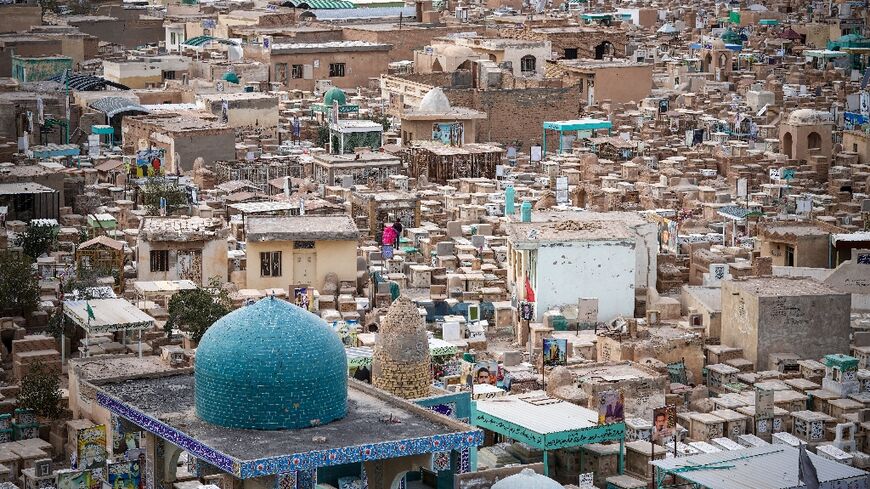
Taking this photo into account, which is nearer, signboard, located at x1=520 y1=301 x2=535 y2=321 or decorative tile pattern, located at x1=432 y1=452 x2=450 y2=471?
decorative tile pattern, located at x1=432 y1=452 x2=450 y2=471

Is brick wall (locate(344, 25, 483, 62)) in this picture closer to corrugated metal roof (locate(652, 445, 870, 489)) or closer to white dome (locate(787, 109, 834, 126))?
white dome (locate(787, 109, 834, 126))

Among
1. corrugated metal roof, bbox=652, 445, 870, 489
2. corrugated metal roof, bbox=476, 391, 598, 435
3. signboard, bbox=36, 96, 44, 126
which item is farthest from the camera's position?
signboard, bbox=36, 96, 44, 126

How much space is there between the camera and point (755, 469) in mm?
20578

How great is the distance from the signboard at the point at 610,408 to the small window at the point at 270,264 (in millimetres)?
9529

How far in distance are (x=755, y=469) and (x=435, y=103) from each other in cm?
2447

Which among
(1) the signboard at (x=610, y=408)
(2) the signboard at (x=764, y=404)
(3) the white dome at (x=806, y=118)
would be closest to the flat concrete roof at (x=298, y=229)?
(2) the signboard at (x=764, y=404)

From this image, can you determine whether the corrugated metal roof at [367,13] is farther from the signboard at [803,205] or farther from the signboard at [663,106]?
the signboard at [803,205]

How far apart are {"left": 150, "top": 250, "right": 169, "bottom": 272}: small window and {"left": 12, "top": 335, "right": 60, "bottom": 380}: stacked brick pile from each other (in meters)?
4.63

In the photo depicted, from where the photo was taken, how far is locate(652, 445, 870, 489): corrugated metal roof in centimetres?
2008

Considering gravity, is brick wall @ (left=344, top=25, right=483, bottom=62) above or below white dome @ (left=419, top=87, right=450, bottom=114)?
above

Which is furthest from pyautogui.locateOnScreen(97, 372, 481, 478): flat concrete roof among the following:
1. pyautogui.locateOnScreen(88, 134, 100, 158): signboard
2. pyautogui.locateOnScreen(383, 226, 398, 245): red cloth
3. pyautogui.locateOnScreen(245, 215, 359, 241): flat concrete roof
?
pyautogui.locateOnScreen(88, 134, 100, 158): signboard

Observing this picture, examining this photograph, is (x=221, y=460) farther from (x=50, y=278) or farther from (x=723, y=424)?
(x=50, y=278)

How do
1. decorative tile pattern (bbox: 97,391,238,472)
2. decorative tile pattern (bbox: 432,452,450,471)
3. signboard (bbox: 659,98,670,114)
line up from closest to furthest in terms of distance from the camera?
decorative tile pattern (bbox: 97,391,238,472), decorative tile pattern (bbox: 432,452,450,471), signboard (bbox: 659,98,670,114)

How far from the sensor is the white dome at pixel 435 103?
44000 mm
